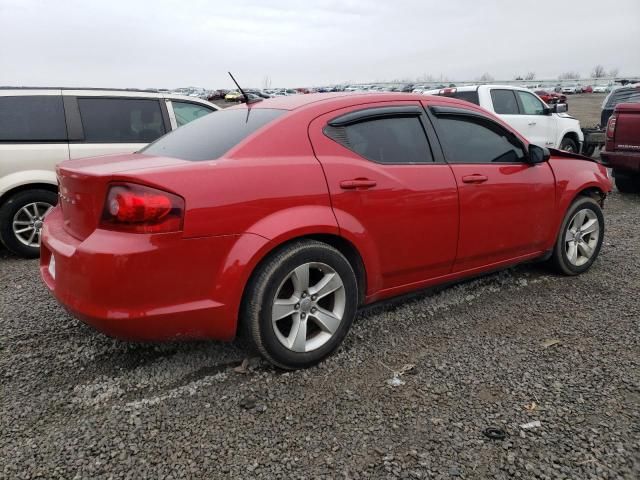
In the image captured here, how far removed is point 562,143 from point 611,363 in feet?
29.6

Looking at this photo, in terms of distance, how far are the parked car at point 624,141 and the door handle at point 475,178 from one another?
511 centimetres

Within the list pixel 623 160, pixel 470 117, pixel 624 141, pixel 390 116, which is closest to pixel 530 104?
pixel 624 141

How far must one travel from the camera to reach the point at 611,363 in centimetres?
286

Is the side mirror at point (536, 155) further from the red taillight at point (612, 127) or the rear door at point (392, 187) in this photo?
the red taillight at point (612, 127)

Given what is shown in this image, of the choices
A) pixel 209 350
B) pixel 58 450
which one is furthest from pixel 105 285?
pixel 209 350

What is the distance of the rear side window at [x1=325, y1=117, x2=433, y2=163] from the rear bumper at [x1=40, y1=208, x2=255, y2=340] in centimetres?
99

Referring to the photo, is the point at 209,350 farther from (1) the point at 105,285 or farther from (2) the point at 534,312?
(2) the point at 534,312

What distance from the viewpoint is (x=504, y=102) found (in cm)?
966

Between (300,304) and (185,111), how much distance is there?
14.1 ft

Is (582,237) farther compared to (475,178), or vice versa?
(582,237)

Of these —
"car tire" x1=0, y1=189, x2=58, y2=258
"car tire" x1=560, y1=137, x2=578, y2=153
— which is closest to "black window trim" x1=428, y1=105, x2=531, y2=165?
"car tire" x1=0, y1=189, x2=58, y2=258

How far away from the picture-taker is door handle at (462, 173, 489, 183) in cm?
337

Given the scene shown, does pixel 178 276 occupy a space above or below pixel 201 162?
below

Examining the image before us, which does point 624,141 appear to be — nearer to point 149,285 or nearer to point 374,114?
point 374,114
